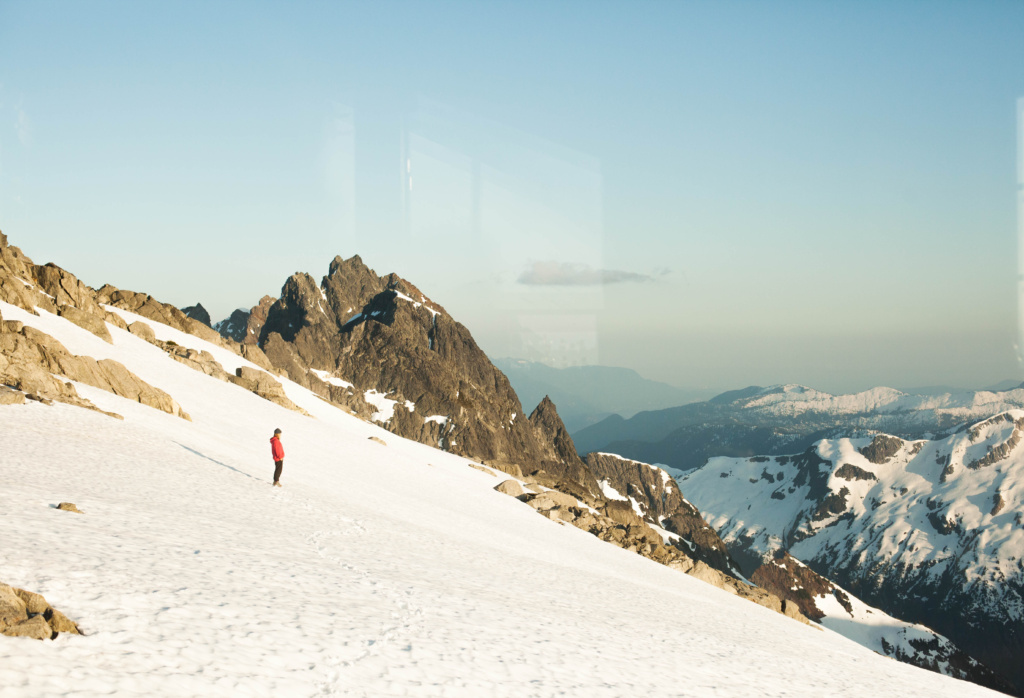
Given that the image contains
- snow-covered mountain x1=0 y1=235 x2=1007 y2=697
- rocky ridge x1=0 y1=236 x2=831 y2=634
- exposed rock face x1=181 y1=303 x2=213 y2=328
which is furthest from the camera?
exposed rock face x1=181 y1=303 x2=213 y2=328

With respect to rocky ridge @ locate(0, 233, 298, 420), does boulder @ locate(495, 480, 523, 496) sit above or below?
below

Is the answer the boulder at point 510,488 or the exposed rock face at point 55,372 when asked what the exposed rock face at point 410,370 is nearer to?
the boulder at point 510,488

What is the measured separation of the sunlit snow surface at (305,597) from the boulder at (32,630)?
0.19 m

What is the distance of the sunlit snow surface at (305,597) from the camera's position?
30.5 ft

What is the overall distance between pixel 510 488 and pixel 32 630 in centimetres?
A: 4551

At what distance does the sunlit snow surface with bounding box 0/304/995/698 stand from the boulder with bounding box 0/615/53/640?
0.63 ft

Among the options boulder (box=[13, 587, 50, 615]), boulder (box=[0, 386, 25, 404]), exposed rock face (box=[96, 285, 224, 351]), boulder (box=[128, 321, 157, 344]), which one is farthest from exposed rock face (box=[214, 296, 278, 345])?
boulder (box=[13, 587, 50, 615])

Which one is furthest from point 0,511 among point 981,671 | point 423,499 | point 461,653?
point 981,671

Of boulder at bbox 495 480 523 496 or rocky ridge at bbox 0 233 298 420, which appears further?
boulder at bbox 495 480 523 496

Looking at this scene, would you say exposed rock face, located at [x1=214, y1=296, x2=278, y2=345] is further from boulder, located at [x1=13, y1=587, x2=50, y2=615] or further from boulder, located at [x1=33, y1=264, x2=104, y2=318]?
boulder, located at [x1=13, y1=587, x2=50, y2=615]

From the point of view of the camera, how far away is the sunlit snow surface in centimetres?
930

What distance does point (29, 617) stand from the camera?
28.5 ft

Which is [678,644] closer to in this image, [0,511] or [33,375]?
[0,511]

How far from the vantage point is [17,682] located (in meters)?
7.29
